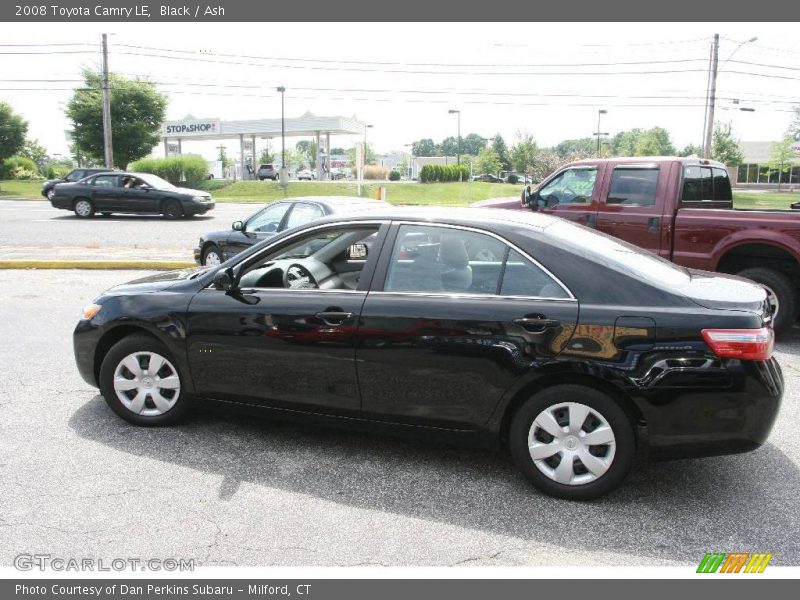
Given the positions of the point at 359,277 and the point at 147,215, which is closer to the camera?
the point at 359,277

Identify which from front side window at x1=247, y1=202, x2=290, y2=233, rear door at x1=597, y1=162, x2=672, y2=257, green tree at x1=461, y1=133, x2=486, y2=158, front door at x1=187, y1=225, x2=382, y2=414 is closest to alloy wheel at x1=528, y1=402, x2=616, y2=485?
front door at x1=187, y1=225, x2=382, y2=414

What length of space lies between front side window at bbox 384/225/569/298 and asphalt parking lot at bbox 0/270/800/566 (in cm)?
112

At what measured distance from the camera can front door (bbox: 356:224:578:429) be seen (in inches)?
143

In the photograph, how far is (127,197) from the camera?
22.0 m

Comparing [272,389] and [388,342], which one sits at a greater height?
[388,342]

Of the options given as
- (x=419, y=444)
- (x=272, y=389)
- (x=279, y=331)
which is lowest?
(x=419, y=444)

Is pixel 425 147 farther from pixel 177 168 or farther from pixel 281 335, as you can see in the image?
pixel 281 335

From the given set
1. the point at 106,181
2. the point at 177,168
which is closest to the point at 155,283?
the point at 106,181

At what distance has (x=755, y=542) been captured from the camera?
3.24m

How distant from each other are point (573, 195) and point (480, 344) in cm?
538

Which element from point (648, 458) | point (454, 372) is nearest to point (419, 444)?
point (454, 372)

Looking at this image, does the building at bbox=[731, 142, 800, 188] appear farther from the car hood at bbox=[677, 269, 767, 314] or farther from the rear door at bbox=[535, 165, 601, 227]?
the car hood at bbox=[677, 269, 767, 314]

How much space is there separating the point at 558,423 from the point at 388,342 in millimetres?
1050

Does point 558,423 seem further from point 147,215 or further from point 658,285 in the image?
point 147,215
